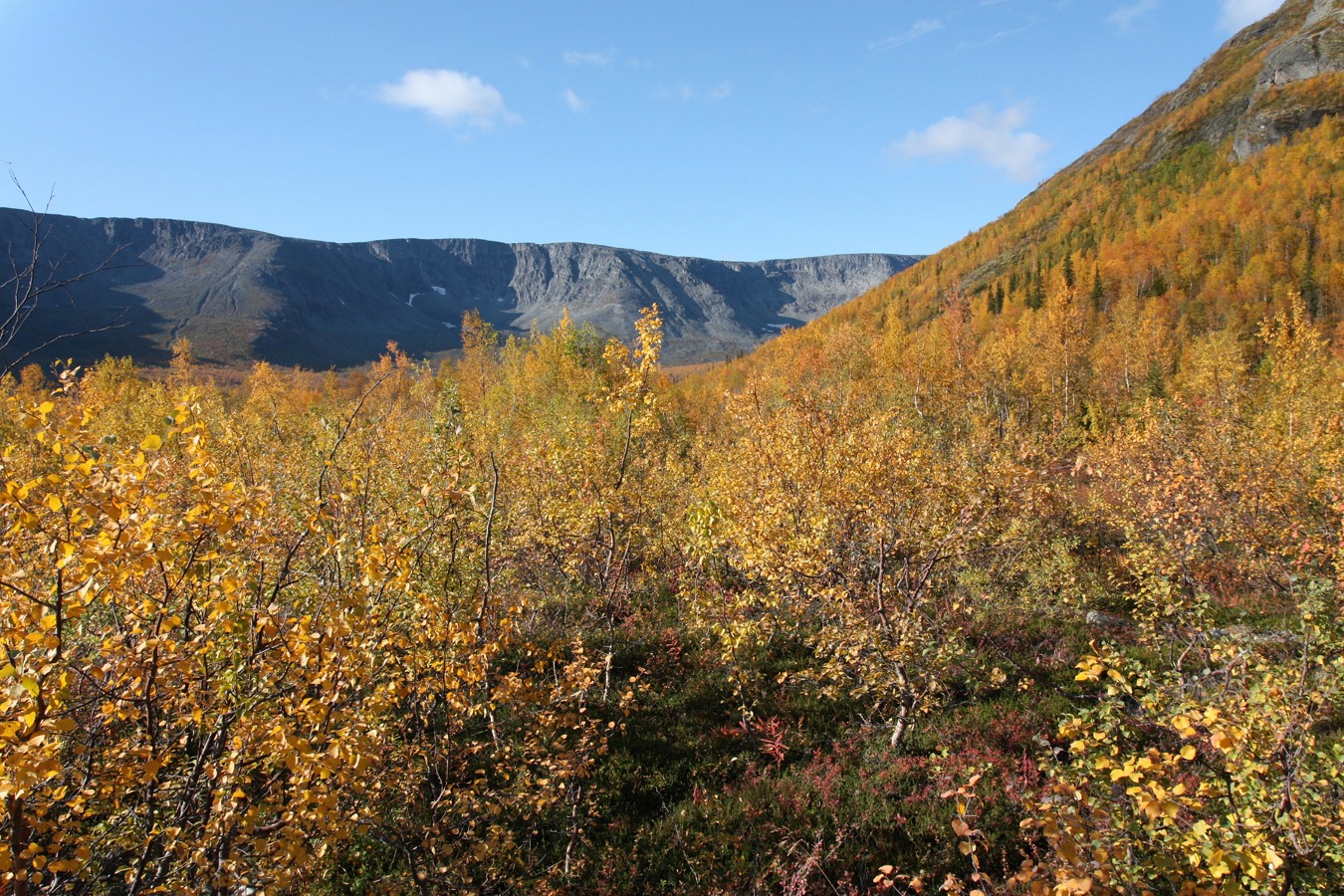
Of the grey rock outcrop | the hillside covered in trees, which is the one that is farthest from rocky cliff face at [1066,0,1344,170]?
the hillside covered in trees

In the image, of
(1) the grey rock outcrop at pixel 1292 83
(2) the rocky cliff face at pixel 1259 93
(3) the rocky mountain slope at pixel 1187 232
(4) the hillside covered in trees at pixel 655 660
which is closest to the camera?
(4) the hillside covered in trees at pixel 655 660

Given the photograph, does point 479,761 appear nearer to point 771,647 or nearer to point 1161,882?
point 771,647

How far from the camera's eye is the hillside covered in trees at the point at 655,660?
3.59 meters

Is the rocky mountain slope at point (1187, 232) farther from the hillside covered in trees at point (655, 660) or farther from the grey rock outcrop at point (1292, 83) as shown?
the hillside covered in trees at point (655, 660)

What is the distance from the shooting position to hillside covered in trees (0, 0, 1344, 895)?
3.59 m

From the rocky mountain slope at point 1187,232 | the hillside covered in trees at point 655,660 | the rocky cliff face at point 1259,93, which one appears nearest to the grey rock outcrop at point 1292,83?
the rocky cliff face at point 1259,93

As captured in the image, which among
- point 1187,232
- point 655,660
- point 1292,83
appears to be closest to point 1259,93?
point 1292,83

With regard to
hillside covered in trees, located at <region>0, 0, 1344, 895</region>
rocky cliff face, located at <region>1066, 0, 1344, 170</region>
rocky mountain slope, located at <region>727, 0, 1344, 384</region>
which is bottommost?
hillside covered in trees, located at <region>0, 0, 1344, 895</region>

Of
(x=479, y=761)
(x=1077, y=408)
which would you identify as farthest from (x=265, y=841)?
(x=1077, y=408)

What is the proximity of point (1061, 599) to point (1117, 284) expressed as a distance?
84.0 meters

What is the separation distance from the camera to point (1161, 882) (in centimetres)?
461

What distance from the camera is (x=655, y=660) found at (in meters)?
12.6

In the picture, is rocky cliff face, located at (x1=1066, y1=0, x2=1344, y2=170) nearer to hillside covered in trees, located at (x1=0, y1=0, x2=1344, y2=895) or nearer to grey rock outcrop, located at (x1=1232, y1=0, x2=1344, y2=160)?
grey rock outcrop, located at (x1=1232, y1=0, x2=1344, y2=160)

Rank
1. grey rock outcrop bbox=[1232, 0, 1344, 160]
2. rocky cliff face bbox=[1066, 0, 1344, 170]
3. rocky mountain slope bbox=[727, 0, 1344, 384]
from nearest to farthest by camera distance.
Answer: rocky mountain slope bbox=[727, 0, 1344, 384] < grey rock outcrop bbox=[1232, 0, 1344, 160] < rocky cliff face bbox=[1066, 0, 1344, 170]
